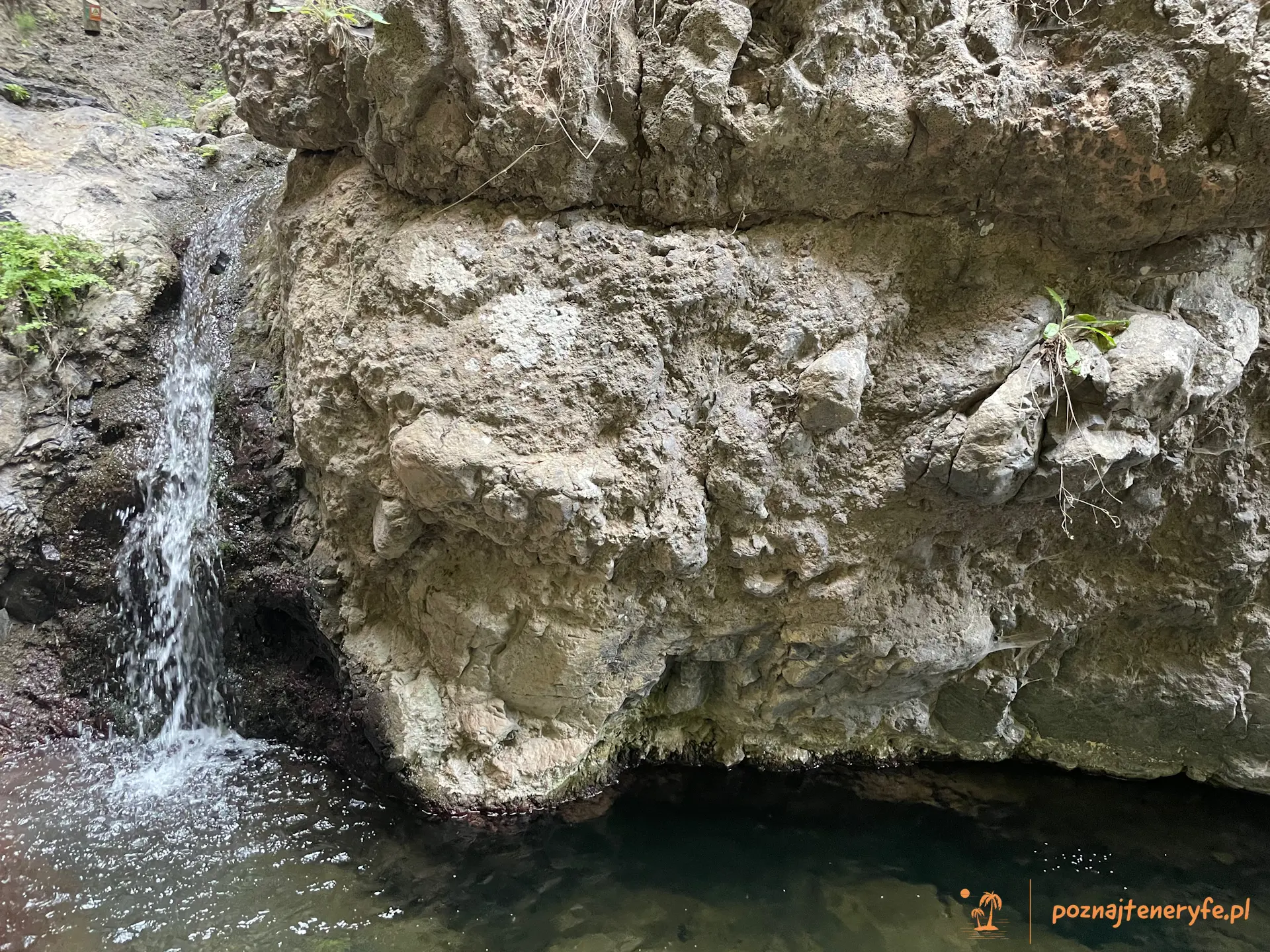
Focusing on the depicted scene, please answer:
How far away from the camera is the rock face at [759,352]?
2.90m

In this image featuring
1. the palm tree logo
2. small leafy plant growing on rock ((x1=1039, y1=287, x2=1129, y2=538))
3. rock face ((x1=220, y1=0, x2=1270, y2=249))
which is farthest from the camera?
the palm tree logo

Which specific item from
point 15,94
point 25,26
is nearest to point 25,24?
point 25,26

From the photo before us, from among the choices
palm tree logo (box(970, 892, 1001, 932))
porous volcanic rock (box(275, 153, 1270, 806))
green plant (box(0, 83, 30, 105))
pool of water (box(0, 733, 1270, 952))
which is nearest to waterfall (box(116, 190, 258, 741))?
pool of water (box(0, 733, 1270, 952))

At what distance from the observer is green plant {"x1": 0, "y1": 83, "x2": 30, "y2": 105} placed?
5578 mm

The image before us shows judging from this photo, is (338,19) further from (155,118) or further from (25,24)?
(25,24)

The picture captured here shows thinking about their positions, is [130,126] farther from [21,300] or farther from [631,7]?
[631,7]

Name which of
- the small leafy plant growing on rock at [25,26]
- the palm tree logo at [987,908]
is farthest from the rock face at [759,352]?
the small leafy plant growing on rock at [25,26]

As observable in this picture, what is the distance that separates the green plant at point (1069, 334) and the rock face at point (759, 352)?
0.04 m

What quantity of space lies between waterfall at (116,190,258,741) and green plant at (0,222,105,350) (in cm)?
88

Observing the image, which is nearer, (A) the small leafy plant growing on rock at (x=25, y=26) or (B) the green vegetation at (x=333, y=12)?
(B) the green vegetation at (x=333, y=12)

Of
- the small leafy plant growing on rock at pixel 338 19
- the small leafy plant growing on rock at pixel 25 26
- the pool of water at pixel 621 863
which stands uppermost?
the small leafy plant growing on rock at pixel 25 26

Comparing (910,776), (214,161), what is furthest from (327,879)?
(214,161)

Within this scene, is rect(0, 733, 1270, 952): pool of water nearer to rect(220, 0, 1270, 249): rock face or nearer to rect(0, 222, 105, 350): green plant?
rect(0, 222, 105, 350): green plant

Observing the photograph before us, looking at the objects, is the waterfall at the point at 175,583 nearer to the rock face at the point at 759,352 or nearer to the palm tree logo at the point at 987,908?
the rock face at the point at 759,352
